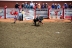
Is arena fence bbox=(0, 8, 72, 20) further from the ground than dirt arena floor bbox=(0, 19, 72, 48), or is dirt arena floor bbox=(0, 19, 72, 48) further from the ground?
arena fence bbox=(0, 8, 72, 20)

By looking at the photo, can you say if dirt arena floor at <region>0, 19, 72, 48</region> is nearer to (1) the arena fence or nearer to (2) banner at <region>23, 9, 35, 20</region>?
(2) banner at <region>23, 9, 35, 20</region>

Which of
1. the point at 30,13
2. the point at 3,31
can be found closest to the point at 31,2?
the point at 30,13

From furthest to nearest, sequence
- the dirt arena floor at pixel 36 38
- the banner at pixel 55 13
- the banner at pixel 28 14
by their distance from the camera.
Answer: the banner at pixel 55 13 < the banner at pixel 28 14 < the dirt arena floor at pixel 36 38

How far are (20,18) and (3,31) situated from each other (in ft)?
6.08

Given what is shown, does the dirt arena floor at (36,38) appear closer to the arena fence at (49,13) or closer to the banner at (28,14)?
the banner at (28,14)

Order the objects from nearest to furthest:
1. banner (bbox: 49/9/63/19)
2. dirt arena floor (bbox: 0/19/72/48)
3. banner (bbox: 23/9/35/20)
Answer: dirt arena floor (bbox: 0/19/72/48) < banner (bbox: 23/9/35/20) < banner (bbox: 49/9/63/19)

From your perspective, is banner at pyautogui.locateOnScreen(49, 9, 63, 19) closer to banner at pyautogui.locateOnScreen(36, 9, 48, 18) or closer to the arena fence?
the arena fence

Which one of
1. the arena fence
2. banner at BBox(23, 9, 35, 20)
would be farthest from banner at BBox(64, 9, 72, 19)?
banner at BBox(23, 9, 35, 20)

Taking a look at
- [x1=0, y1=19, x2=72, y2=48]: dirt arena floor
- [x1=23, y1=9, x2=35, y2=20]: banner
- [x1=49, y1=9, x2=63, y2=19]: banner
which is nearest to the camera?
[x1=0, y1=19, x2=72, y2=48]: dirt arena floor

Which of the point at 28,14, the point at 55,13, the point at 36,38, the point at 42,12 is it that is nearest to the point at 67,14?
the point at 55,13

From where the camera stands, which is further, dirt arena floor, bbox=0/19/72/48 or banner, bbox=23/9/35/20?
banner, bbox=23/9/35/20

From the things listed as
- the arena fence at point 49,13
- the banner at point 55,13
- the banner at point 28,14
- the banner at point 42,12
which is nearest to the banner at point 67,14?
the arena fence at point 49,13

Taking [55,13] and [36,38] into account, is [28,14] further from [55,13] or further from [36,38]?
[36,38]

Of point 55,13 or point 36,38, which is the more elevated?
point 55,13
